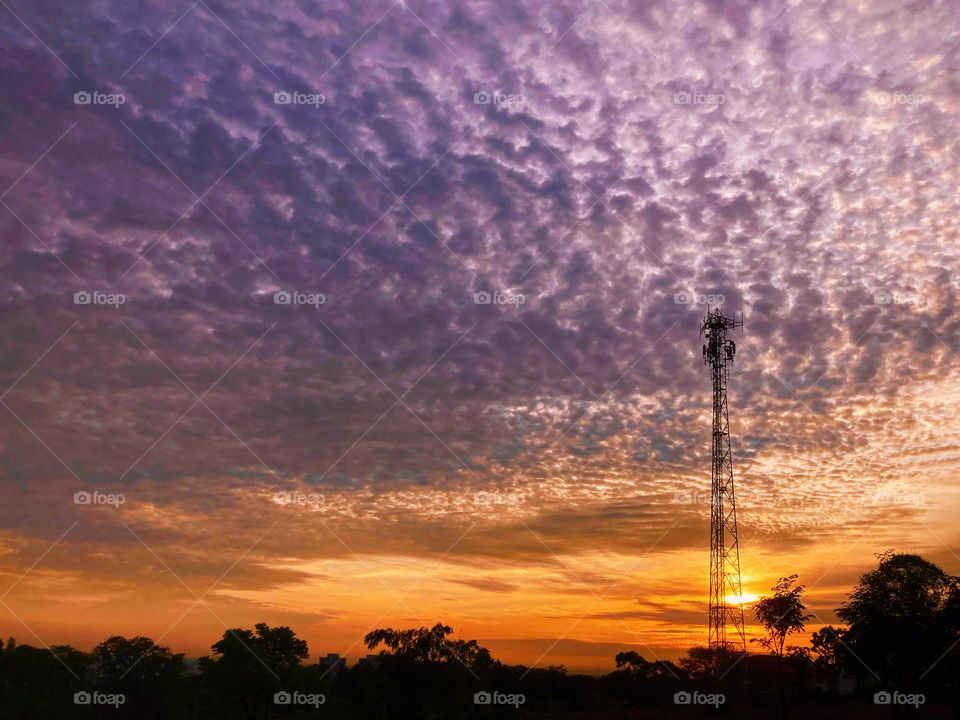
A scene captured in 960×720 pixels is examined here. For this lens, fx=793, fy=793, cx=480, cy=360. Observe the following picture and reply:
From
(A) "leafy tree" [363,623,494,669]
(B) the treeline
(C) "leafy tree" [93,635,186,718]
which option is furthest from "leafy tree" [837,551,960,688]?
(C) "leafy tree" [93,635,186,718]

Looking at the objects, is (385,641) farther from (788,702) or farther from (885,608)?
(885,608)

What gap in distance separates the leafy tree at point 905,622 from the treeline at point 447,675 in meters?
0.08

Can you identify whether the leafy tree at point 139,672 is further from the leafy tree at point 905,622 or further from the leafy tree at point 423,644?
the leafy tree at point 905,622

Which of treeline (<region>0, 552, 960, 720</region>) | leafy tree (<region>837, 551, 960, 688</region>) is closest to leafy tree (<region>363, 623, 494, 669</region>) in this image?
treeline (<region>0, 552, 960, 720</region>)

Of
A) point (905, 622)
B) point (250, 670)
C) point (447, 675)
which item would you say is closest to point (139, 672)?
point (250, 670)

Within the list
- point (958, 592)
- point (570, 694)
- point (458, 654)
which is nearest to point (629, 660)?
point (570, 694)

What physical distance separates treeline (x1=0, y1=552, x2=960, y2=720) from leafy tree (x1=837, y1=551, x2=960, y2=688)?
3.2 inches

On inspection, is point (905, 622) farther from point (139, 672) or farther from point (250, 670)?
point (139, 672)

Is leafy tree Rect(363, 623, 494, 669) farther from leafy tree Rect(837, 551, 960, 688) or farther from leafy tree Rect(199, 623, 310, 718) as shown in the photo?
leafy tree Rect(837, 551, 960, 688)

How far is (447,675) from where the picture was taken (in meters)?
52.5

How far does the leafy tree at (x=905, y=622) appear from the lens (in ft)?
171

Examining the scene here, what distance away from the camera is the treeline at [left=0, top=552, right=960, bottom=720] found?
4962cm

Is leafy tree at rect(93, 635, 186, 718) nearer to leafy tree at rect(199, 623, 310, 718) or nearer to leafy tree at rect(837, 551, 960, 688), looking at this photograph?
leafy tree at rect(199, 623, 310, 718)

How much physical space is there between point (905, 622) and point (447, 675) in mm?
30825
